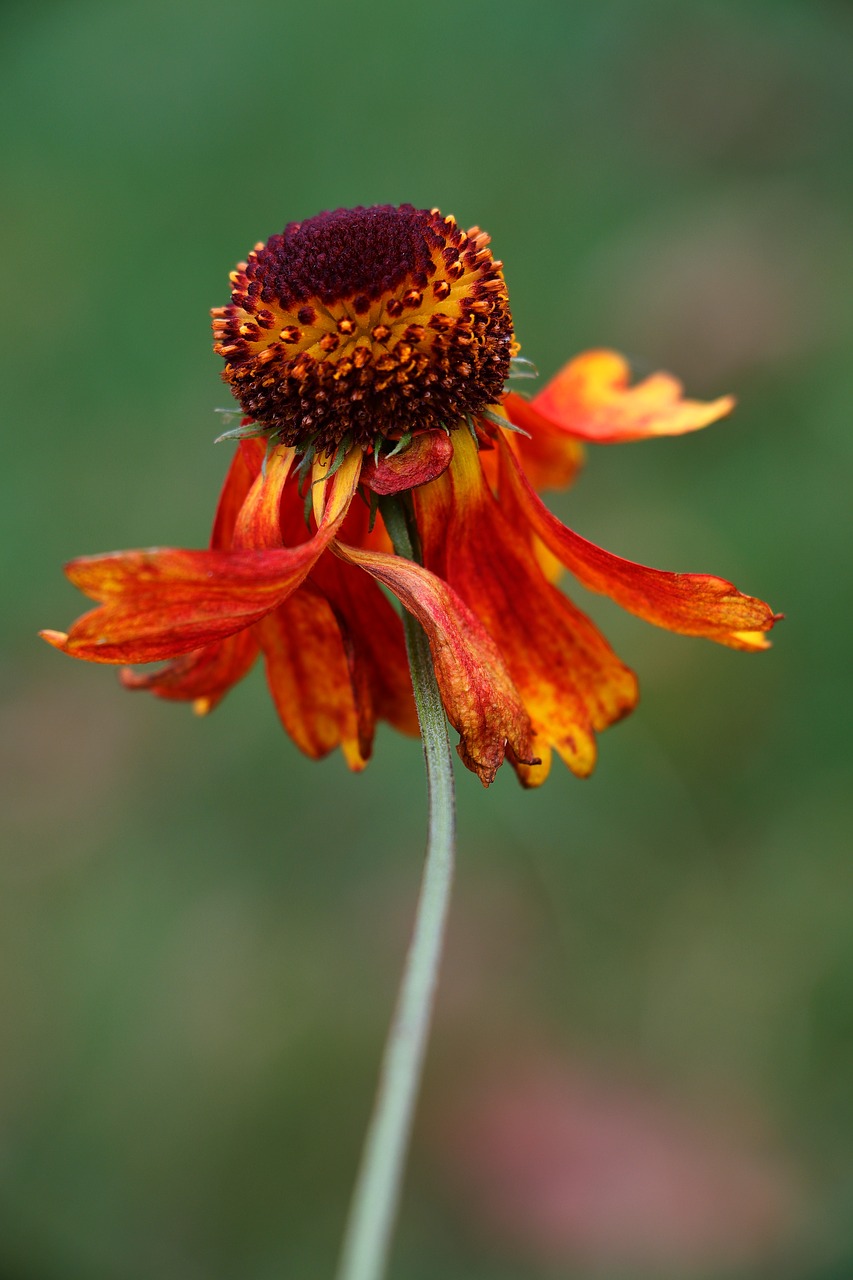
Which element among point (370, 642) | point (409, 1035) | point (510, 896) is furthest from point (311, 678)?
point (510, 896)

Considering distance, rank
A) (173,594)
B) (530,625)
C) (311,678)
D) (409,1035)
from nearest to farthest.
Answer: (409,1035)
(173,594)
(530,625)
(311,678)

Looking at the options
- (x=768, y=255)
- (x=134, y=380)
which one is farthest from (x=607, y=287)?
(x=134, y=380)

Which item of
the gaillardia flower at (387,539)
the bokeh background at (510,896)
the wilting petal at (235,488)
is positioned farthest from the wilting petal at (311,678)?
the bokeh background at (510,896)

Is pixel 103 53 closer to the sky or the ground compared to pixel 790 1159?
closer to the sky

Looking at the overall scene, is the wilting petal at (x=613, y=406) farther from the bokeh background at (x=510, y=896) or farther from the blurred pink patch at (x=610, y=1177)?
the blurred pink patch at (x=610, y=1177)

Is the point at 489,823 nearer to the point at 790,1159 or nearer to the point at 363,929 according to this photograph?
the point at 363,929

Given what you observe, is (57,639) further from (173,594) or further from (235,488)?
(235,488)
